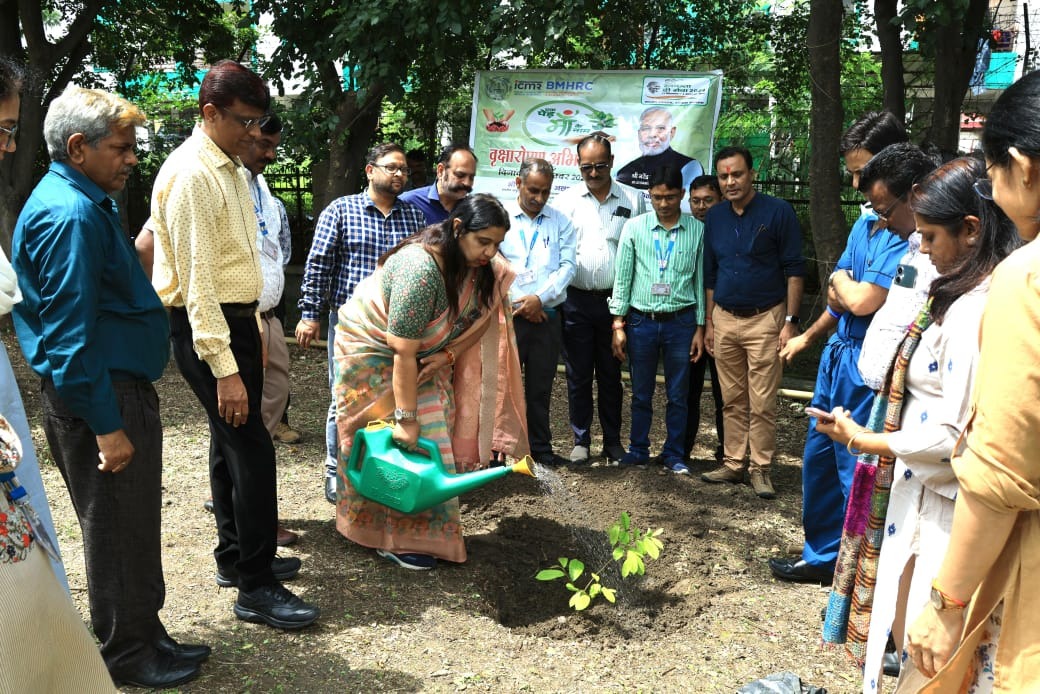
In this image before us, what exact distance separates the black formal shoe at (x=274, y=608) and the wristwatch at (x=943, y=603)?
242 centimetres

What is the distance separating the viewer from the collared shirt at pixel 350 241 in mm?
4898

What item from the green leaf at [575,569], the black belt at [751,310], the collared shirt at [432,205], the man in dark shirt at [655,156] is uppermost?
the man in dark shirt at [655,156]

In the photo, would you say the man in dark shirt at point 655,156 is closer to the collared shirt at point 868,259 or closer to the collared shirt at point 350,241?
the collared shirt at point 350,241

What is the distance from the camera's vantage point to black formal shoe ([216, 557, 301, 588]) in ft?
12.3

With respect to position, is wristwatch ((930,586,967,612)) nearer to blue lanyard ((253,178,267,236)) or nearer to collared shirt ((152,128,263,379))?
collared shirt ((152,128,263,379))

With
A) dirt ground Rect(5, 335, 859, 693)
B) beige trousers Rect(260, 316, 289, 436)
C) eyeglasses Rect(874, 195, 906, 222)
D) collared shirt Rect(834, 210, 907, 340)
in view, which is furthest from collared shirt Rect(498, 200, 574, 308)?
eyeglasses Rect(874, 195, 906, 222)

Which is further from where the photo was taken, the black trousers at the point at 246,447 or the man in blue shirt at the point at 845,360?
the man in blue shirt at the point at 845,360

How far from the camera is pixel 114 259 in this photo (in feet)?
8.96

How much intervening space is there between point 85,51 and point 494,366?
805 cm

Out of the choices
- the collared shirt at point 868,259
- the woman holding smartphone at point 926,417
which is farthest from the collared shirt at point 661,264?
the woman holding smartphone at point 926,417

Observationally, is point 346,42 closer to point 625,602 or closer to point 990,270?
point 625,602

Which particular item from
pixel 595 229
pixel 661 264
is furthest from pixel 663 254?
pixel 595 229

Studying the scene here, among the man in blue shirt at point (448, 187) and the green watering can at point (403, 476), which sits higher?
the man in blue shirt at point (448, 187)

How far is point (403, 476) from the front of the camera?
3797mm
